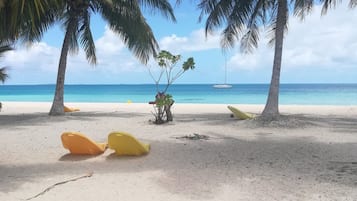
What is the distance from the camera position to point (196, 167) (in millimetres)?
6383

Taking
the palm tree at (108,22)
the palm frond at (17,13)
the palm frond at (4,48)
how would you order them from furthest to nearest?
the palm tree at (108,22) → the palm frond at (4,48) → the palm frond at (17,13)

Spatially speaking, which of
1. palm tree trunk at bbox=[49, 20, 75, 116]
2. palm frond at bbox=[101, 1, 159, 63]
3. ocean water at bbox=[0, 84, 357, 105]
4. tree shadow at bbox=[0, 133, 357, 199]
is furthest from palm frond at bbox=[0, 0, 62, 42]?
ocean water at bbox=[0, 84, 357, 105]

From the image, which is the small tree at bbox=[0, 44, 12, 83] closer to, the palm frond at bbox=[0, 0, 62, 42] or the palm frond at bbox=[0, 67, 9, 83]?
the palm frond at bbox=[0, 67, 9, 83]

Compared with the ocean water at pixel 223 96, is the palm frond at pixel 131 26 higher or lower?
higher

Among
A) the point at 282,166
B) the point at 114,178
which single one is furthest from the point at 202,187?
the point at 282,166

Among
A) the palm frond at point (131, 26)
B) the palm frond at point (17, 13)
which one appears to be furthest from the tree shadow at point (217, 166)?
the palm frond at point (131, 26)

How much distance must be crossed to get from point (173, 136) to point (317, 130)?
12.2 feet

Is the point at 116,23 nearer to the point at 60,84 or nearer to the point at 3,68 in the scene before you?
the point at 60,84

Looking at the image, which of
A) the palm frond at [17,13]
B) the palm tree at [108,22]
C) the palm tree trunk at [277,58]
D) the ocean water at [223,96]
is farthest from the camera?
the ocean water at [223,96]

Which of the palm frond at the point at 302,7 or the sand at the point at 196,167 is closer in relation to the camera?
the sand at the point at 196,167

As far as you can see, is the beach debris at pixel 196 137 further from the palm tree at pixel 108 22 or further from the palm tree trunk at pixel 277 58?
the palm tree at pixel 108 22

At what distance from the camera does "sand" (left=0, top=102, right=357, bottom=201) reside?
4957mm

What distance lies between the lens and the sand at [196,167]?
16.3ft

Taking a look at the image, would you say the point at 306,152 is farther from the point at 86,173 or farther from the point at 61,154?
the point at 61,154
